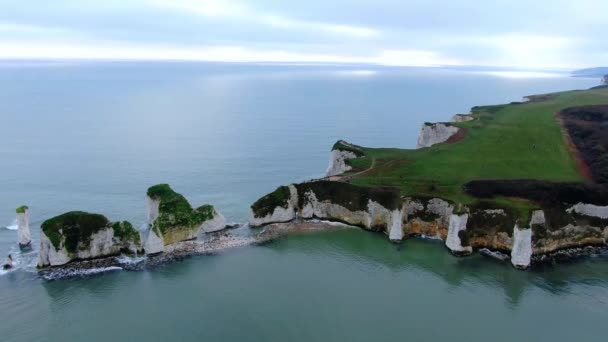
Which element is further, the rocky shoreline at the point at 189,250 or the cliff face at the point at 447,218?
the cliff face at the point at 447,218

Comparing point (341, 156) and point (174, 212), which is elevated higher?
point (341, 156)

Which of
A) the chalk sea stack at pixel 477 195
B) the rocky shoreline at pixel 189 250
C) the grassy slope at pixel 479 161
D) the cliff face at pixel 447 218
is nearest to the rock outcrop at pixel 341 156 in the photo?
the chalk sea stack at pixel 477 195

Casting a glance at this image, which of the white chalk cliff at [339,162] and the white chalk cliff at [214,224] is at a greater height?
the white chalk cliff at [339,162]

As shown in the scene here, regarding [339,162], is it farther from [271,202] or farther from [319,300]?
[319,300]

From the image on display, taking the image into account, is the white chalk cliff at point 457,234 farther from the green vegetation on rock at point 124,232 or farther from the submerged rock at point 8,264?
the submerged rock at point 8,264

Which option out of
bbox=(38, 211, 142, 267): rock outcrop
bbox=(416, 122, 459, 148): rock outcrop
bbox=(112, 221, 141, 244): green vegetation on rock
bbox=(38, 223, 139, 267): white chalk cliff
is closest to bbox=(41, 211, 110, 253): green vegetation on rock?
bbox=(38, 211, 142, 267): rock outcrop

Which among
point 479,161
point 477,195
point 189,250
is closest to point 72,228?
point 189,250

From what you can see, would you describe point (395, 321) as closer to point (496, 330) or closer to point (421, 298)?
point (421, 298)
